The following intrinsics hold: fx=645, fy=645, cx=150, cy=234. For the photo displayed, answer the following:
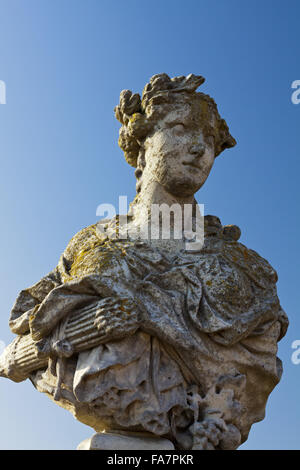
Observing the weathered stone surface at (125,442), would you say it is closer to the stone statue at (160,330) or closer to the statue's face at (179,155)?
the stone statue at (160,330)

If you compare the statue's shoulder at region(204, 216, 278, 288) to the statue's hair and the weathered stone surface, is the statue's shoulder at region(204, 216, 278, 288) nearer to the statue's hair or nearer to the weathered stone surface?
the statue's hair

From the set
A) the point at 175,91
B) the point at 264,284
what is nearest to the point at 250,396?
the point at 264,284

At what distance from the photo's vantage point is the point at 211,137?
7031mm

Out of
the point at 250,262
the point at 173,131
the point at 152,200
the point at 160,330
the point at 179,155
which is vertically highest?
the point at 173,131

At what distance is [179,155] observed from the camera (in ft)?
22.0

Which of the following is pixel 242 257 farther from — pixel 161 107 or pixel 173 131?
pixel 161 107

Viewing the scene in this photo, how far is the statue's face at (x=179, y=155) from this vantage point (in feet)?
22.0

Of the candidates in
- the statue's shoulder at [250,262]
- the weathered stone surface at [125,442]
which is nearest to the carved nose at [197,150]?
the statue's shoulder at [250,262]

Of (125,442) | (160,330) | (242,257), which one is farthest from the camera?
(242,257)

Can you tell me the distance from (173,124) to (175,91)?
0.41 metres

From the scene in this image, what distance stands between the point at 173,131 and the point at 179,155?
0.29 m

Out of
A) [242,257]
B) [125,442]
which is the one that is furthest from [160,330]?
[242,257]

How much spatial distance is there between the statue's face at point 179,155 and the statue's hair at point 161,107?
103 millimetres

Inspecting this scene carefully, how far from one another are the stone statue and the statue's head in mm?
16
